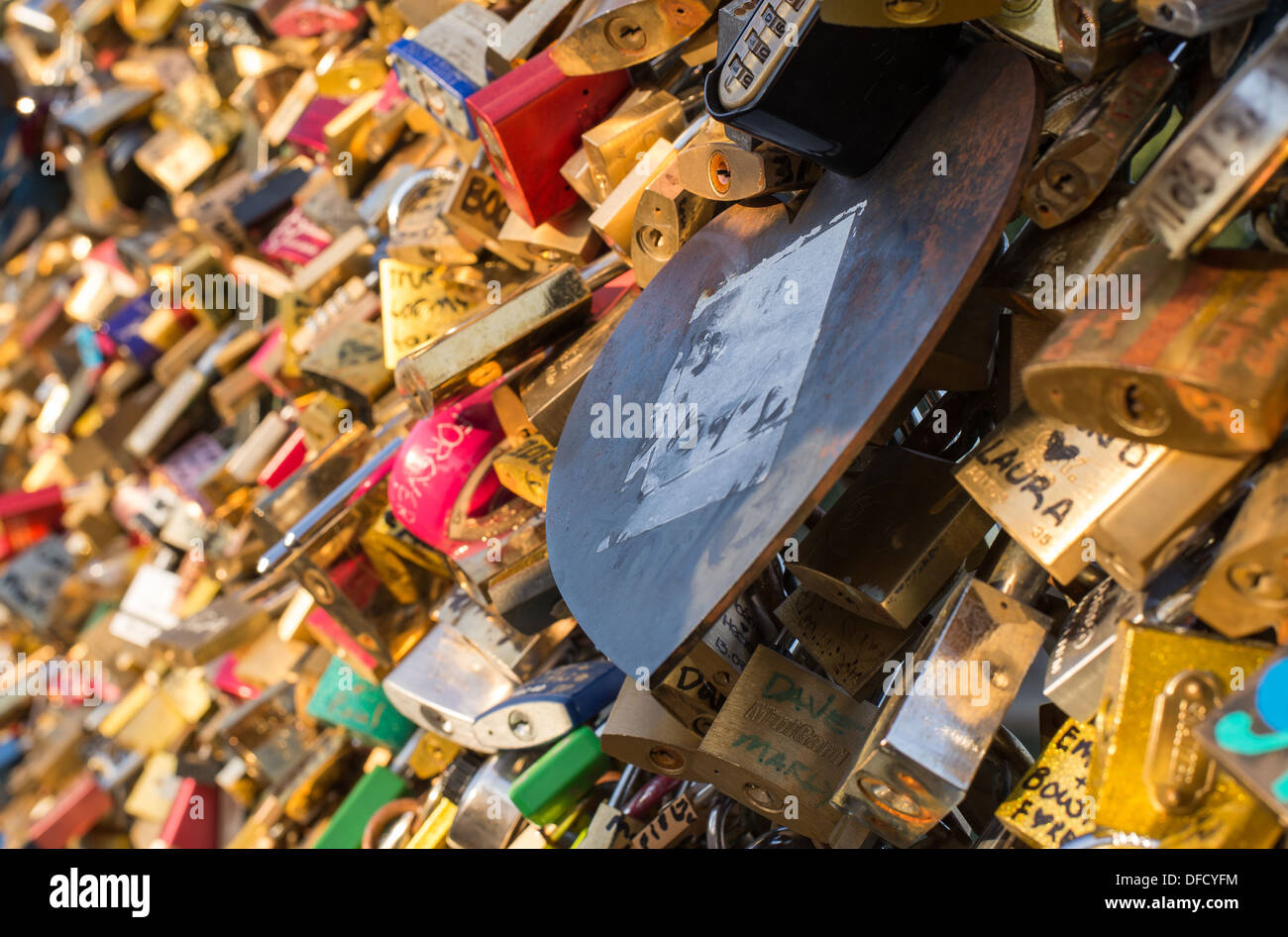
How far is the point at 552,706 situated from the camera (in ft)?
3.82

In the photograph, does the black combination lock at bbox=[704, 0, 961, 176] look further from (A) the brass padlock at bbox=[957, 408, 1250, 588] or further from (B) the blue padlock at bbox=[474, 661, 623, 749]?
(B) the blue padlock at bbox=[474, 661, 623, 749]

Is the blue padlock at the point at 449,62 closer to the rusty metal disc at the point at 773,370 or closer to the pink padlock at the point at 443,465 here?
the pink padlock at the point at 443,465

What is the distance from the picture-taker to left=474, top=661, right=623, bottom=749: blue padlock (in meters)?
1.17

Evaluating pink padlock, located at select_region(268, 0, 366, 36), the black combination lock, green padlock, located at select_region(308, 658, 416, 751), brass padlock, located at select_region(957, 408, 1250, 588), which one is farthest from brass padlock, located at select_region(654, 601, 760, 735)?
pink padlock, located at select_region(268, 0, 366, 36)

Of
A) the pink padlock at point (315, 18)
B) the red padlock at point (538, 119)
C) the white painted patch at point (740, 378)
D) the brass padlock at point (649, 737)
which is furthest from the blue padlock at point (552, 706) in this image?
the pink padlock at point (315, 18)

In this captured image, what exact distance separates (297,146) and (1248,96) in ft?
7.29

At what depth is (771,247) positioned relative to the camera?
88 cm

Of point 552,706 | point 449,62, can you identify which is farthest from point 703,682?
point 449,62

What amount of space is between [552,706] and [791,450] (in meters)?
0.55

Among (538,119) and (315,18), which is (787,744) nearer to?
(538,119)

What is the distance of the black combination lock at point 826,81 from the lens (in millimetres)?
759

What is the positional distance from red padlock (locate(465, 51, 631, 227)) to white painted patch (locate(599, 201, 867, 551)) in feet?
1.48

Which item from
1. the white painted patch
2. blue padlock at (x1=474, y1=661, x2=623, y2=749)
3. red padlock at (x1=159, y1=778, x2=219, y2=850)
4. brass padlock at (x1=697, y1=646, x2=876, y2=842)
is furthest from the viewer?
red padlock at (x1=159, y1=778, x2=219, y2=850)
